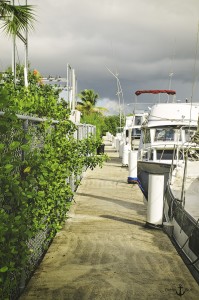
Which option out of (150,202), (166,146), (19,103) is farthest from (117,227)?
(166,146)

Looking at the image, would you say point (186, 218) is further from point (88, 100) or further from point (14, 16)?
point (88, 100)

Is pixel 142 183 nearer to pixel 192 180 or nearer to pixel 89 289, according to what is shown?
pixel 192 180

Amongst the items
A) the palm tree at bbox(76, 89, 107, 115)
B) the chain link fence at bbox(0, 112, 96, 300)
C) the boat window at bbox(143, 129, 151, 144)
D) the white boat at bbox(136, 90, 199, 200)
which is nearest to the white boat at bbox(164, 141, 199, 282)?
the chain link fence at bbox(0, 112, 96, 300)

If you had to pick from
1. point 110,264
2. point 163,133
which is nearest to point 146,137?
point 163,133

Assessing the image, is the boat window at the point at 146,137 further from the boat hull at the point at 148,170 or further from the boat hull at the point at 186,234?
the boat hull at the point at 186,234

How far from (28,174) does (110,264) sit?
2.24m

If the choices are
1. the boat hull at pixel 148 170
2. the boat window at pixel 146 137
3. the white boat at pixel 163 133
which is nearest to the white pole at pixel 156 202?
the boat hull at pixel 148 170

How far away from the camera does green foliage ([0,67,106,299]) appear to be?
9.23ft

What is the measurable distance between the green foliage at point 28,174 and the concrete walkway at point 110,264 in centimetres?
55

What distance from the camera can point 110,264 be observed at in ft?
18.2

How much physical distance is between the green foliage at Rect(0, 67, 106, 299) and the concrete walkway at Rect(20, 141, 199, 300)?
55cm

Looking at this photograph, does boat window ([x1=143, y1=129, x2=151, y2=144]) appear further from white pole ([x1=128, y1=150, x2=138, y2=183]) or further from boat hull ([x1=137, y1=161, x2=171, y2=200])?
white pole ([x1=128, y1=150, x2=138, y2=183])

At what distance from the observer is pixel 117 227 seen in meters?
7.71

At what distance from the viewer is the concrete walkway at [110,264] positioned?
4600 mm
